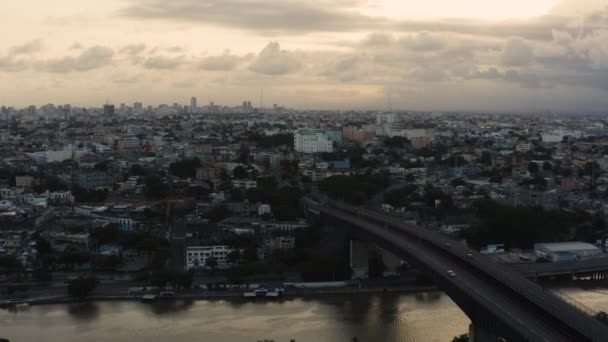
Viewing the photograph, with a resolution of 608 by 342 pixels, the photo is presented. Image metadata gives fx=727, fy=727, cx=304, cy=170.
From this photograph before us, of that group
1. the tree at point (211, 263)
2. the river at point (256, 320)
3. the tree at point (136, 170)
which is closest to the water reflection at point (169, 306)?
the river at point (256, 320)

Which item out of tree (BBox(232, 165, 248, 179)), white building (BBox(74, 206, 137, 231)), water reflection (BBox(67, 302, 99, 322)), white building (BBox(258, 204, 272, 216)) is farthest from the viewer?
tree (BBox(232, 165, 248, 179))

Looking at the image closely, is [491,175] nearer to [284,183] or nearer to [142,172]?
[284,183]

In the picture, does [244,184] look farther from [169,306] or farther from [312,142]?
[312,142]

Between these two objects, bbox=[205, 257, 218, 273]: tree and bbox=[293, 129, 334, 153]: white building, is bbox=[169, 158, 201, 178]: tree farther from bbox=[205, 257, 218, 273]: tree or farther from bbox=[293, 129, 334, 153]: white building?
bbox=[205, 257, 218, 273]: tree

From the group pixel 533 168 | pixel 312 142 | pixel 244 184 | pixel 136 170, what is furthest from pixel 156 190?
pixel 312 142

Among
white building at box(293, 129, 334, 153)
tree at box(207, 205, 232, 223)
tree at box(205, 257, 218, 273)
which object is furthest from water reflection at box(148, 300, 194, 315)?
white building at box(293, 129, 334, 153)

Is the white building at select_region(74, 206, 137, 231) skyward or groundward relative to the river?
skyward

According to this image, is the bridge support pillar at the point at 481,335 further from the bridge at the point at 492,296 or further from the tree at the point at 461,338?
the tree at the point at 461,338
